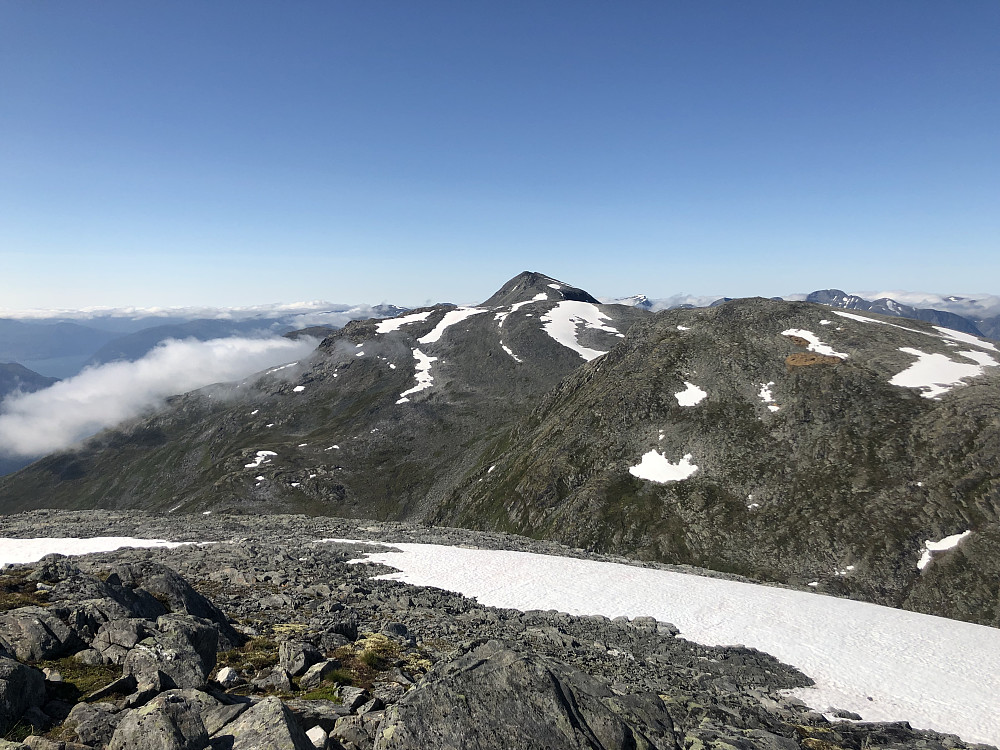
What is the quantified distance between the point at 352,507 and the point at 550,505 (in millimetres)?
82336

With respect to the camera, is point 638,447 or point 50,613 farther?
point 638,447

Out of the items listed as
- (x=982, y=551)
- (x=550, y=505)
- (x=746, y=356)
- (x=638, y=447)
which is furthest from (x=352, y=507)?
(x=982, y=551)

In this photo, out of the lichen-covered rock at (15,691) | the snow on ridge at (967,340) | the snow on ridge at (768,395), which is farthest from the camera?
the snow on ridge at (967,340)

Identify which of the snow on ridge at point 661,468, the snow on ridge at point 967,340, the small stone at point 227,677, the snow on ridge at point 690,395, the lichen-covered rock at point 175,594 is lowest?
→ the snow on ridge at point 661,468

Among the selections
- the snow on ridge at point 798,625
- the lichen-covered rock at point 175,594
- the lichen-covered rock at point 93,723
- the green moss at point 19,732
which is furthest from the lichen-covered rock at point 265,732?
the snow on ridge at point 798,625

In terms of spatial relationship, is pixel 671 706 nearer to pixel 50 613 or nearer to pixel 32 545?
pixel 50 613

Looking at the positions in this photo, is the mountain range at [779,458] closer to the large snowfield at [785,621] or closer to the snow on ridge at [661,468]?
the snow on ridge at [661,468]

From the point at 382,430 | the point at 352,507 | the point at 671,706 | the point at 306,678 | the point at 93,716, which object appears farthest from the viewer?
the point at 382,430

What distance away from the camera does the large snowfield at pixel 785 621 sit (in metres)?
23.2

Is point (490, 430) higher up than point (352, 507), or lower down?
higher up

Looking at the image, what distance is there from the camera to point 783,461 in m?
83.5

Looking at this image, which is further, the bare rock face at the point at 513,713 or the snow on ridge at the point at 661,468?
the snow on ridge at the point at 661,468

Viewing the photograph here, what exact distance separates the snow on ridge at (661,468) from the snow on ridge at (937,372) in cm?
3847

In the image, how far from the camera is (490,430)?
18212cm
